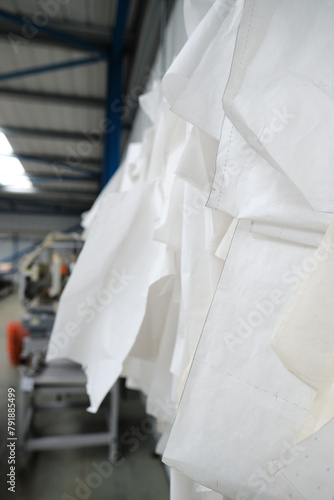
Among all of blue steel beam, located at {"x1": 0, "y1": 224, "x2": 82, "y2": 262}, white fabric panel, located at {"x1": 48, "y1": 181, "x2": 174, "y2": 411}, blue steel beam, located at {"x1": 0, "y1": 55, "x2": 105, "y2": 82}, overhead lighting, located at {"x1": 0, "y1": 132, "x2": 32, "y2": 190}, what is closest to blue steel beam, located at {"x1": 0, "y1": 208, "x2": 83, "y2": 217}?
blue steel beam, located at {"x1": 0, "y1": 224, "x2": 82, "y2": 262}

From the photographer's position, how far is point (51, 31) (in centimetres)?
260

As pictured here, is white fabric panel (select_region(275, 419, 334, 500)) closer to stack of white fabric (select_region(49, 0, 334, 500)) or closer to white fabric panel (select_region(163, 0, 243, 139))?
stack of white fabric (select_region(49, 0, 334, 500))

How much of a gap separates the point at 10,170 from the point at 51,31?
4.97m

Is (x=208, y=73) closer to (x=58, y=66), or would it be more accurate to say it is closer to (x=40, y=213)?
(x=58, y=66)

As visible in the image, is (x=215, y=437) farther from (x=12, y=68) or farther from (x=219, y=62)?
(x=12, y=68)

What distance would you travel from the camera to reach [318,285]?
0.29 m

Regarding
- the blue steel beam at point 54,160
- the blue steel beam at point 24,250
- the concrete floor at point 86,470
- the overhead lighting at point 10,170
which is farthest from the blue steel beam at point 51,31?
the blue steel beam at point 24,250

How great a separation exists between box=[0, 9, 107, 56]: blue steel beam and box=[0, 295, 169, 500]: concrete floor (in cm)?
287

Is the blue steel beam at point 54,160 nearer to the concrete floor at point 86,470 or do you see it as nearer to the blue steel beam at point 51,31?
the blue steel beam at point 51,31

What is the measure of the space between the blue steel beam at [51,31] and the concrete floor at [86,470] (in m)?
2.87

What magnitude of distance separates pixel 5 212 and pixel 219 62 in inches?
476

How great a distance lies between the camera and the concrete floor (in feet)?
4.98

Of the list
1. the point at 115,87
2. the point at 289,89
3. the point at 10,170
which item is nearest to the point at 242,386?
the point at 289,89

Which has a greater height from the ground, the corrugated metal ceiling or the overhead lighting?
the corrugated metal ceiling
